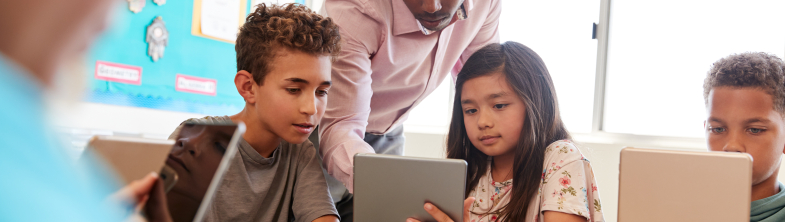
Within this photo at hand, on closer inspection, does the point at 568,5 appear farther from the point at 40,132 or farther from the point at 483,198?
the point at 40,132

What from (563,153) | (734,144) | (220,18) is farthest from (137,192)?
(220,18)

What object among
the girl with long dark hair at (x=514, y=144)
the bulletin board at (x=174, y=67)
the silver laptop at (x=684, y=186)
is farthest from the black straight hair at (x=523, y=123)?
the bulletin board at (x=174, y=67)

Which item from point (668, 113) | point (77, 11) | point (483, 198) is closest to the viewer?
point (77, 11)

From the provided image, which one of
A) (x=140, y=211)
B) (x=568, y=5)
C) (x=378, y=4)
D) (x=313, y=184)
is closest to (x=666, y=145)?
(x=568, y=5)

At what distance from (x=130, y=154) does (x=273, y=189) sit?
697 millimetres

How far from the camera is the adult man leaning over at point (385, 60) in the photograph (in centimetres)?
113

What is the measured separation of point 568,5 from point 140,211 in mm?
2550

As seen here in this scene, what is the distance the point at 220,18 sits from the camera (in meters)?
2.38

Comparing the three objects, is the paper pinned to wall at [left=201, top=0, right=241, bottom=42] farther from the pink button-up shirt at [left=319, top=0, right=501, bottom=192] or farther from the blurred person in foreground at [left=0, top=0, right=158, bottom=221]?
the blurred person in foreground at [left=0, top=0, right=158, bottom=221]

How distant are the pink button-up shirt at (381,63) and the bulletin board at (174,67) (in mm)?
959

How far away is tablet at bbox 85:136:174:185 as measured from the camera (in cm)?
33

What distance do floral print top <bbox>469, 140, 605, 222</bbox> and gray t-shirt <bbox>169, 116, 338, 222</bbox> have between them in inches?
14.8

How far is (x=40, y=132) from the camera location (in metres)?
0.20

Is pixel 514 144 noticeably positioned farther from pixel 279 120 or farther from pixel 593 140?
pixel 593 140
